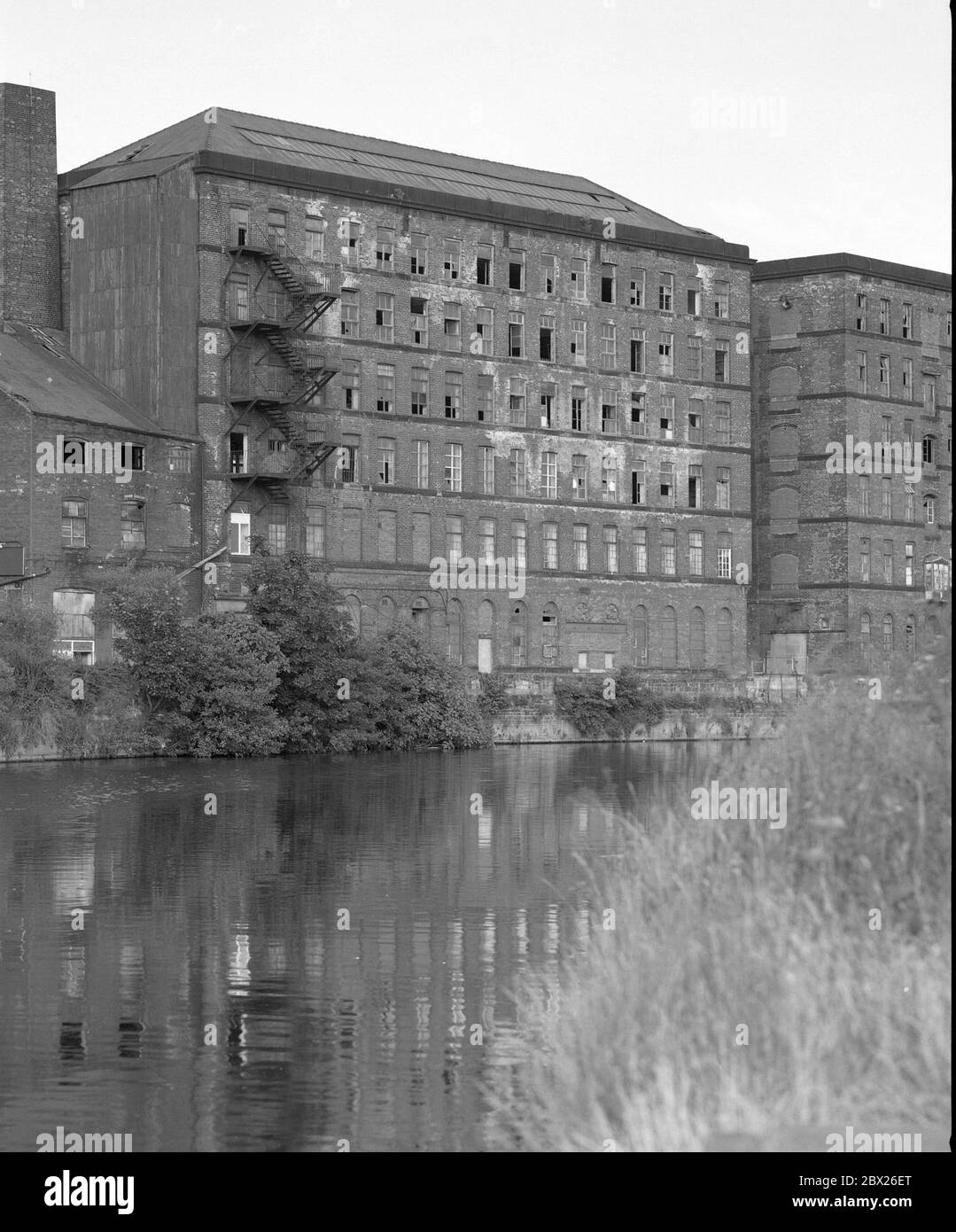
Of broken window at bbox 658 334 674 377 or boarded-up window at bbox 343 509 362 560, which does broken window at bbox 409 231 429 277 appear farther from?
broken window at bbox 658 334 674 377

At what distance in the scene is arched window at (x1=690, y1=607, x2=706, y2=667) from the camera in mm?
88812

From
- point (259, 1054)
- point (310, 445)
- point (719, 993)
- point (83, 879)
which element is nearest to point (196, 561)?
point (310, 445)

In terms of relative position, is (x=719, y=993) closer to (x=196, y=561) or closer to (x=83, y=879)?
(x=83, y=879)

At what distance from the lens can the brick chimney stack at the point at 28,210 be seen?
75312 millimetres

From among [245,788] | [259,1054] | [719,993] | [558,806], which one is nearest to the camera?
[719,993]

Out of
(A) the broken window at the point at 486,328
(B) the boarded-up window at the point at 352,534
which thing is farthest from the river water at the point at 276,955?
(A) the broken window at the point at 486,328

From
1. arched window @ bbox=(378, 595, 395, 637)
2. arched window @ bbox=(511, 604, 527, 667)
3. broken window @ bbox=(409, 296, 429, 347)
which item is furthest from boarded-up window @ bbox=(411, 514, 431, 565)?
broken window @ bbox=(409, 296, 429, 347)

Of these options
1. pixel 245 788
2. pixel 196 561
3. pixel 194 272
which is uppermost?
pixel 194 272

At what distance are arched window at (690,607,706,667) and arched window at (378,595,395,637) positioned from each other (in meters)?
16.5

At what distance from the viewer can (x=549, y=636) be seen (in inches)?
3290

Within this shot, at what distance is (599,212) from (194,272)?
2310 centimetres

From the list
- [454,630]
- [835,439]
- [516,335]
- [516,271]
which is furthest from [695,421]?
[454,630]

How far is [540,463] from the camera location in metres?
83.8

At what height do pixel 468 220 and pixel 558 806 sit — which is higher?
pixel 468 220
